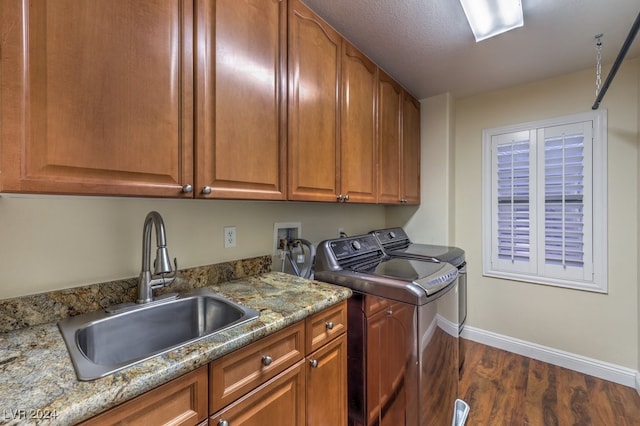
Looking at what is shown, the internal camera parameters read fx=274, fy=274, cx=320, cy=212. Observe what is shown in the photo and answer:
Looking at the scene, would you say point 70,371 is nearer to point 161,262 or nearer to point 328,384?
point 161,262

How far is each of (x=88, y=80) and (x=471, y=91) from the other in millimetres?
2799

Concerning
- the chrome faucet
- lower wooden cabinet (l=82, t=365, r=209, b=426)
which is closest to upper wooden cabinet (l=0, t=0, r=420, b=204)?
the chrome faucet

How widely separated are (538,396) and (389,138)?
6.91 feet

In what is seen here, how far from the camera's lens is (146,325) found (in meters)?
1.05

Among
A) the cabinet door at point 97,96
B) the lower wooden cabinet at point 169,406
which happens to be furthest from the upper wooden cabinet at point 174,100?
the lower wooden cabinet at point 169,406

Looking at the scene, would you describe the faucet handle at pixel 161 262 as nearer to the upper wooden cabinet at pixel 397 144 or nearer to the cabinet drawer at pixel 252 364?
the cabinet drawer at pixel 252 364

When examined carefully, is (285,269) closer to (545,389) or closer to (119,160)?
(119,160)

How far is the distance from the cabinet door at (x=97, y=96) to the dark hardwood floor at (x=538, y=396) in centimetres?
223

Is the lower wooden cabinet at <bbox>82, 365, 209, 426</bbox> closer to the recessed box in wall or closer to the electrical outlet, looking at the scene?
the electrical outlet

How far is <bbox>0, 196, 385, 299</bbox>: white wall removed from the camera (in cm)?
91

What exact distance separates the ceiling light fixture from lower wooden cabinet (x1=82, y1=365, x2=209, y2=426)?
193 centimetres

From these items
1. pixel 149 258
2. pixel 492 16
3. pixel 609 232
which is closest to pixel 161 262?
pixel 149 258

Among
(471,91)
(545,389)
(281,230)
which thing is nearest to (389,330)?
(281,230)

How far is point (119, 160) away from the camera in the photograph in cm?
82
